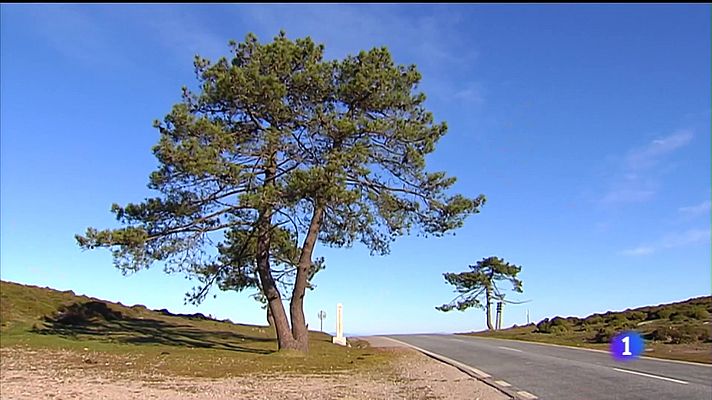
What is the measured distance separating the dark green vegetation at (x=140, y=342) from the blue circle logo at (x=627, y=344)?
26.9 feet

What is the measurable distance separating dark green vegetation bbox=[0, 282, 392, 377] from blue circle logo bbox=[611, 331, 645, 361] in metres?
8.20

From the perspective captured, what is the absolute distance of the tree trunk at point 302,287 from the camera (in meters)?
24.4

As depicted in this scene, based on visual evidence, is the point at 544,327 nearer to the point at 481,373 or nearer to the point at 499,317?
the point at 499,317

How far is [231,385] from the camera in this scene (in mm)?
14859

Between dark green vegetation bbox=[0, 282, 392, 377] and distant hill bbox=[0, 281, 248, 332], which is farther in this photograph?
distant hill bbox=[0, 281, 248, 332]

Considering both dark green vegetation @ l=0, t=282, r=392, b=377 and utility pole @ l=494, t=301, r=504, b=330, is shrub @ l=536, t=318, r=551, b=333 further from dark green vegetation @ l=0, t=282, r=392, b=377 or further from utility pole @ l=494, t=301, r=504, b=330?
dark green vegetation @ l=0, t=282, r=392, b=377

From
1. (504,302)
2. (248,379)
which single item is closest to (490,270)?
(504,302)

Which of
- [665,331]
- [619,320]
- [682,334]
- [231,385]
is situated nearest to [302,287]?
[231,385]

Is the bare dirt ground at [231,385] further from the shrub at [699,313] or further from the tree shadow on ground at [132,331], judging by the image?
the shrub at [699,313]

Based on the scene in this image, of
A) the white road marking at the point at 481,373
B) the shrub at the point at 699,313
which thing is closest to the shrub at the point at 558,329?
the shrub at the point at 699,313

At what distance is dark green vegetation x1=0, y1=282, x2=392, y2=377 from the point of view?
20328mm

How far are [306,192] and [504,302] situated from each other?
46.8 meters

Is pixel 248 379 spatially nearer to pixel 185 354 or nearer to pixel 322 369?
pixel 322 369

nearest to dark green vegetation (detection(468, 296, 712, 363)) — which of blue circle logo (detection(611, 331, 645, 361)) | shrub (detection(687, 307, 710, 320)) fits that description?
shrub (detection(687, 307, 710, 320))
